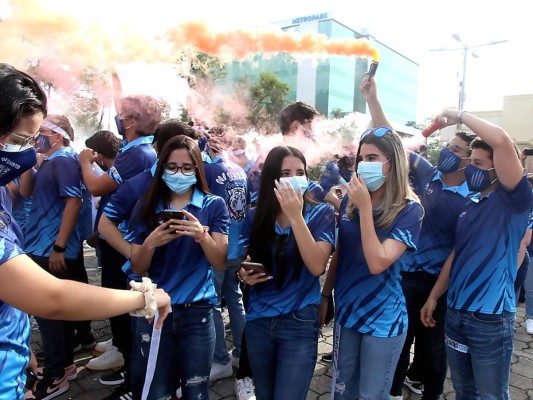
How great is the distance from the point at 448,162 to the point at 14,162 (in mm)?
3350

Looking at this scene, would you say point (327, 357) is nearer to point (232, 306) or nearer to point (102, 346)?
point (232, 306)

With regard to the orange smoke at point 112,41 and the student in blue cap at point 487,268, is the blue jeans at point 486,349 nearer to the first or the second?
the student in blue cap at point 487,268

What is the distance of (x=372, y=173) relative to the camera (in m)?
2.69

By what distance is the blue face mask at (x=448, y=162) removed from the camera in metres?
3.66

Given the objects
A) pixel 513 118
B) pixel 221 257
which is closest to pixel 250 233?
pixel 221 257

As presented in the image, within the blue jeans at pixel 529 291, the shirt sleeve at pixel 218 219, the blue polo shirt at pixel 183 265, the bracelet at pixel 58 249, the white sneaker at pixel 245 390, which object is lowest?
the white sneaker at pixel 245 390

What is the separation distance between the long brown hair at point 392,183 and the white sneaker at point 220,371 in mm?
2281

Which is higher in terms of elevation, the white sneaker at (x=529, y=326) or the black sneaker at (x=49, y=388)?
the white sneaker at (x=529, y=326)

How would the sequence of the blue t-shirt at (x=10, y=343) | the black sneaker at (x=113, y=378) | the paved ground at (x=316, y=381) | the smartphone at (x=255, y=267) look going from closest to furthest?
the blue t-shirt at (x=10, y=343), the smartphone at (x=255, y=267), the paved ground at (x=316, y=381), the black sneaker at (x=113, y=378)

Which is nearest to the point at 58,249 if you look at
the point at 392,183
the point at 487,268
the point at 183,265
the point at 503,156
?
the point at 183,265

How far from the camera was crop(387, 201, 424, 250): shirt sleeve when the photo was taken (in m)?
2.49

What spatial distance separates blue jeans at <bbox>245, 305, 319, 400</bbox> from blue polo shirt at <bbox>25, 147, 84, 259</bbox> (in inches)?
94.5

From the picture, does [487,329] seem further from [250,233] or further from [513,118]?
[513,118]

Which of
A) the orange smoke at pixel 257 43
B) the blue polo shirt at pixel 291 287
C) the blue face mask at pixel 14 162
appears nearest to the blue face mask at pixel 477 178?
the blue polo shirt at pixel 291 287
